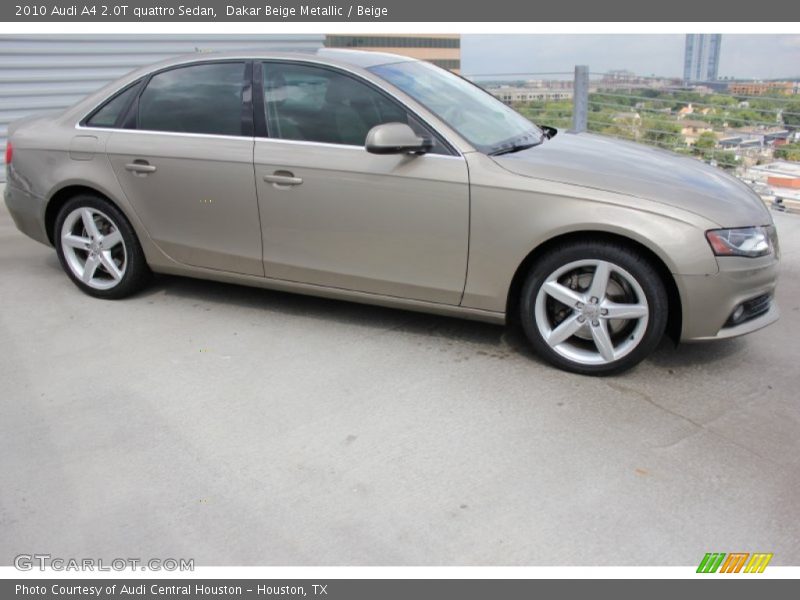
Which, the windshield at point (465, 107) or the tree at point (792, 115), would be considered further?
the tree at point (792, 115)

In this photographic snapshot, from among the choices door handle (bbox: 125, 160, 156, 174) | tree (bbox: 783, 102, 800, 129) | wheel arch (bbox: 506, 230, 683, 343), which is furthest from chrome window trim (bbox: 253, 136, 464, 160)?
tree (bbox: 783, 102, 800, 129)

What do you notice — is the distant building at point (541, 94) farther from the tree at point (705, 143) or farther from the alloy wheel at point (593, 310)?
the alloy wheel at point (593, 310)

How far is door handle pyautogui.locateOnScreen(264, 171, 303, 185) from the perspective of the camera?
166 inches

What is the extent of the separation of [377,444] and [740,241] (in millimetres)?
1989

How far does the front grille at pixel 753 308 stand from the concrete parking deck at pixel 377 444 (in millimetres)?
332

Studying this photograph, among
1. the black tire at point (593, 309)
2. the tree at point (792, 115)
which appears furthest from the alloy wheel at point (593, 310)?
the tree at point (792, 115)

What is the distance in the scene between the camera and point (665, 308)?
3.70 metres

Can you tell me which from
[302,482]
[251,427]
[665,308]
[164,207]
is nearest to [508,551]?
[302,482]

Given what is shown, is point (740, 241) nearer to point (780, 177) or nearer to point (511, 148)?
point (511, 148)

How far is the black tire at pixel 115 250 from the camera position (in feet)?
15.9

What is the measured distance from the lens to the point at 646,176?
3.91 m

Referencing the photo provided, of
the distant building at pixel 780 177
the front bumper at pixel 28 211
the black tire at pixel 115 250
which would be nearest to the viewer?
the black tire at pixel 115 250

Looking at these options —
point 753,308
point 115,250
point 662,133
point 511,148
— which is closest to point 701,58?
point 662,133

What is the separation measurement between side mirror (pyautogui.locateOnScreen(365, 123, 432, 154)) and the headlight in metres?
1.50
